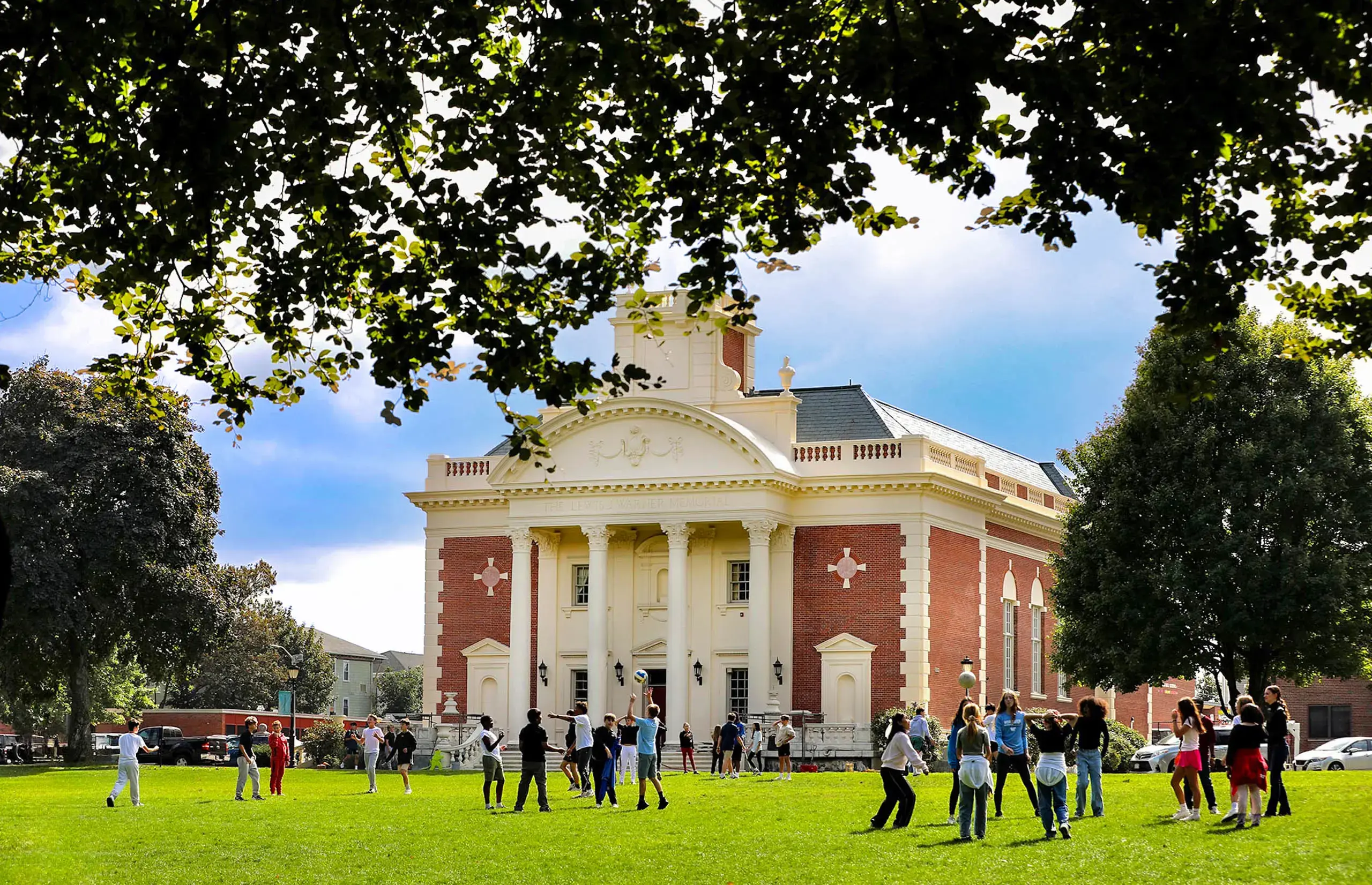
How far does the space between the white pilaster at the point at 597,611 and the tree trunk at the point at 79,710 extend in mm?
16592

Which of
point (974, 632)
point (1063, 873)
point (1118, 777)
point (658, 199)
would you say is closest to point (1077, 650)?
point (974, 632)

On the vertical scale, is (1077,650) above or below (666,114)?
below

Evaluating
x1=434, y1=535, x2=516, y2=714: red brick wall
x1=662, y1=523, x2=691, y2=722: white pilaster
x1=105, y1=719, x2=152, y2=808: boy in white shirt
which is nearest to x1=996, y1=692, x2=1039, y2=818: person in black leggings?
x1=105, y1=719, x2=152, y2=808: boy in white shirt

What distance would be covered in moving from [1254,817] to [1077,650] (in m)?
24.9

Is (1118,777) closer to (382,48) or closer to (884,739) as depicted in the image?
(884,739)

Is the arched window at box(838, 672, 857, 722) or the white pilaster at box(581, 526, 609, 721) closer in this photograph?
the arched window at box(838, 672, 857, 722)

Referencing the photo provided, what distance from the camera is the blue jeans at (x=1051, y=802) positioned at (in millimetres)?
20484

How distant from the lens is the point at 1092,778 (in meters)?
23.5

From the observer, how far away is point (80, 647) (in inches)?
2169

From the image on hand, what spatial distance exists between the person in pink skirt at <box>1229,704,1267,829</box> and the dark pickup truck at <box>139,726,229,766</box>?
48.7m

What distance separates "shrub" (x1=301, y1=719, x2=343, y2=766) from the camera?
2142 inches

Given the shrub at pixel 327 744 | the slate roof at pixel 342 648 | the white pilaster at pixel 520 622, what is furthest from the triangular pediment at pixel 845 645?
the slate roof at pixel 342 648

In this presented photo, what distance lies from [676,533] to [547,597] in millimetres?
5748

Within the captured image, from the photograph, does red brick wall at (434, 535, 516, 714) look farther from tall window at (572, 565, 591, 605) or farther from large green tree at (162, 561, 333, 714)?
large green tree at (162, 561, 333, 714)
